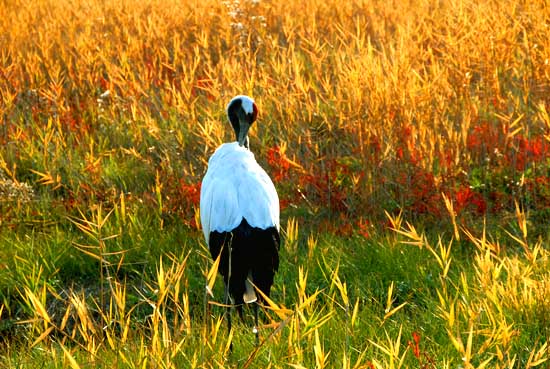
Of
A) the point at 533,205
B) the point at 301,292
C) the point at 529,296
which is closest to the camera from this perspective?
the point at 301,292

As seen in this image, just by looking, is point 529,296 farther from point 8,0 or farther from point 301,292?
point 8,0

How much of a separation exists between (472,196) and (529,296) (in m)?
1.75

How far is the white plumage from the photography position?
3.50 metres

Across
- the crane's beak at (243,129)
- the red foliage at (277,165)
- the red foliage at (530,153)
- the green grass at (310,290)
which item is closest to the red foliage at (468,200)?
the green grass at (310,290)

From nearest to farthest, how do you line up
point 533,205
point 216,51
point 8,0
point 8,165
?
point 533,205 → point 8,165 → point 216,51 → point 8,0

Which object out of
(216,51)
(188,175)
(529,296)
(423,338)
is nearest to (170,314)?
(188,175)

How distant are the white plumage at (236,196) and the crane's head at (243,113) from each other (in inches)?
16.1

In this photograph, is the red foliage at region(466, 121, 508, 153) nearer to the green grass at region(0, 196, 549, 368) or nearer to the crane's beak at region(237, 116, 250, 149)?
the green grass at region(0, 196, 549, 368)

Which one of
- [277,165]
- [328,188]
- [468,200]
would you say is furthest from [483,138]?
[277,165]

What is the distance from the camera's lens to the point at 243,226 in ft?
11.4

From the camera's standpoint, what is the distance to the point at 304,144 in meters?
5.20

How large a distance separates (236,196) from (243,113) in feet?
2.70

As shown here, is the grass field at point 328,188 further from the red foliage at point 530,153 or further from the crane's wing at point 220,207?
the crane's wing at point 220,207

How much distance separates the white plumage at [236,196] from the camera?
138 inches
